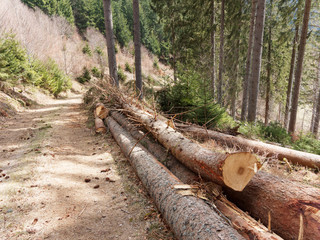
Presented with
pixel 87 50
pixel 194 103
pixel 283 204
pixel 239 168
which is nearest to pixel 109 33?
pixel 194 103

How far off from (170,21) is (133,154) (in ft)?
50.5

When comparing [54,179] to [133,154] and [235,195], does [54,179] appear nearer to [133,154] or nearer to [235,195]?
[133,154]

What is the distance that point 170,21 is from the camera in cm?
1627

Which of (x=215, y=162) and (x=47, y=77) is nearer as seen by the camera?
(x=215, y=162)

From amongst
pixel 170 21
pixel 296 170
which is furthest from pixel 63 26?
pixel 296 170

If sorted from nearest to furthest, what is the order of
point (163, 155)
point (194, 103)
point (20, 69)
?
1. point (163, 155)
2. point (194, 103)
3. point (20, 69)

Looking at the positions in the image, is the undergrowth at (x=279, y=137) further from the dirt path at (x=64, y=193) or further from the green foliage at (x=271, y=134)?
the dirt path at (x=64, y=193)

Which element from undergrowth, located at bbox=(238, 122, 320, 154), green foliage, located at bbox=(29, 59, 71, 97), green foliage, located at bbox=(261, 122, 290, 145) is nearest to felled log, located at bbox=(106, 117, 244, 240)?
undergrowth, located at bbox=(238, 122, 320, 154)

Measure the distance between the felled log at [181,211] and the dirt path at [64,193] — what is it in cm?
38

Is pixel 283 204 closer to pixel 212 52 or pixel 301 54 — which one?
pixel 301 54

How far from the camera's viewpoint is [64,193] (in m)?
3.24

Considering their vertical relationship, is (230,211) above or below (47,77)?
below

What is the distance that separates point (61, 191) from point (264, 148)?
4940 mm

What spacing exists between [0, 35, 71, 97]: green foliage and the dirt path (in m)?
5.52
